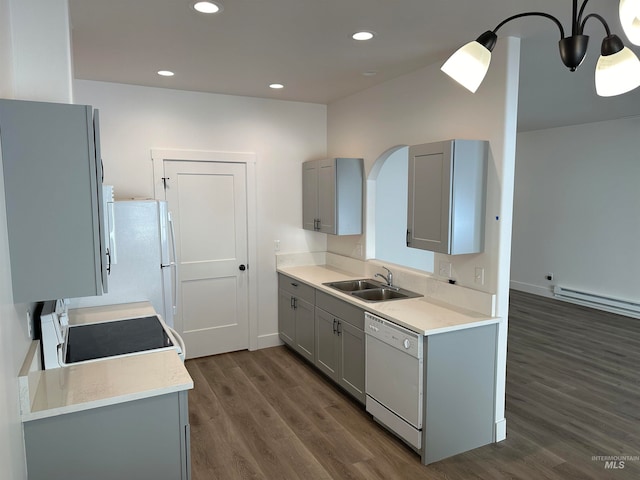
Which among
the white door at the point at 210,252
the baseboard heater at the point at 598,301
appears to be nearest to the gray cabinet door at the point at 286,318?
the white door at the point at 210,252

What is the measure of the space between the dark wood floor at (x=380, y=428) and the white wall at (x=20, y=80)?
1515 millimetres

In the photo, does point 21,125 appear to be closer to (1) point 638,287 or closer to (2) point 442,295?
(2) point 442,295

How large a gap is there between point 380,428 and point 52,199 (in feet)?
8.65

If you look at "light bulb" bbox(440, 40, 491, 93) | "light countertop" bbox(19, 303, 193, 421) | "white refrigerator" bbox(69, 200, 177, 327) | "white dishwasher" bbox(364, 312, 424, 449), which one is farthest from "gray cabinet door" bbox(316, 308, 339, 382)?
"light bulb" bbox(440, 40, 491, 93)

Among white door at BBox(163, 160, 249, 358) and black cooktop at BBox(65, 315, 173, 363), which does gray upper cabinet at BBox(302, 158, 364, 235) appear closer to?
white door at BBox(163, 160, 249, 358)

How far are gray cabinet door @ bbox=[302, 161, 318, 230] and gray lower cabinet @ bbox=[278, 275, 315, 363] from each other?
66 centimetres

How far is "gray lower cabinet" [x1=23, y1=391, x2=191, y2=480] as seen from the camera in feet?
5.80

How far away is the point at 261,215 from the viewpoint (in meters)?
4.74

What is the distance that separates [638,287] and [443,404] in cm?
462

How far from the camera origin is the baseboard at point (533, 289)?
6.99m

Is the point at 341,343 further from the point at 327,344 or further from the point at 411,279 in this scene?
the point at 411,279

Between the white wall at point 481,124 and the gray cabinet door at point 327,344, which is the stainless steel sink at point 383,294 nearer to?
the gray cabinet door at point 327,344

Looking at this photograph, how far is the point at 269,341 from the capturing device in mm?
4902

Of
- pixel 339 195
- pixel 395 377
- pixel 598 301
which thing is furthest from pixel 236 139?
pixel 598 301
